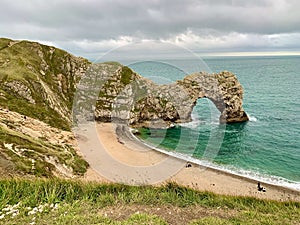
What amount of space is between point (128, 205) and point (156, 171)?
2502 centimetres

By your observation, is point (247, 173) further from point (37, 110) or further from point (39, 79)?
point (39, 79)

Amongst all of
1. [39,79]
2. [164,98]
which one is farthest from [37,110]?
[164,98]

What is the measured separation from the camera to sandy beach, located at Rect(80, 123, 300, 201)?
2886 centimetres

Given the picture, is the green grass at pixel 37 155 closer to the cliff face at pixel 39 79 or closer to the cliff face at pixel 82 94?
the cliff face at pixel 82 94

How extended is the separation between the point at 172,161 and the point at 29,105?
1040 inches

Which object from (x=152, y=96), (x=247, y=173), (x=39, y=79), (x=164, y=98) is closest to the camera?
(x=247, y=173)

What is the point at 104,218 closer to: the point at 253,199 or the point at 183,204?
the point at 183,204

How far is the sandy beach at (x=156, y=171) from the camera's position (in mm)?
28859

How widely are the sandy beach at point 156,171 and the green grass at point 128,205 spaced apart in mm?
15543

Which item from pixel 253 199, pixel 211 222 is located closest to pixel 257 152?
pixel 253 199

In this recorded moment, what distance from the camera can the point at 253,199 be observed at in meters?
9.89

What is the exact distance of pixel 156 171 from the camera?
3328 centimetres

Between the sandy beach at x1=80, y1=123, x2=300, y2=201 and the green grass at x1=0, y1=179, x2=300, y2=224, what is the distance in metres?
15.5

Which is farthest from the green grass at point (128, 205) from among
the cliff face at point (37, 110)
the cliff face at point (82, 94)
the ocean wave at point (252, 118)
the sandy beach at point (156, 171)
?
the ocean wave at point (252, 118)
